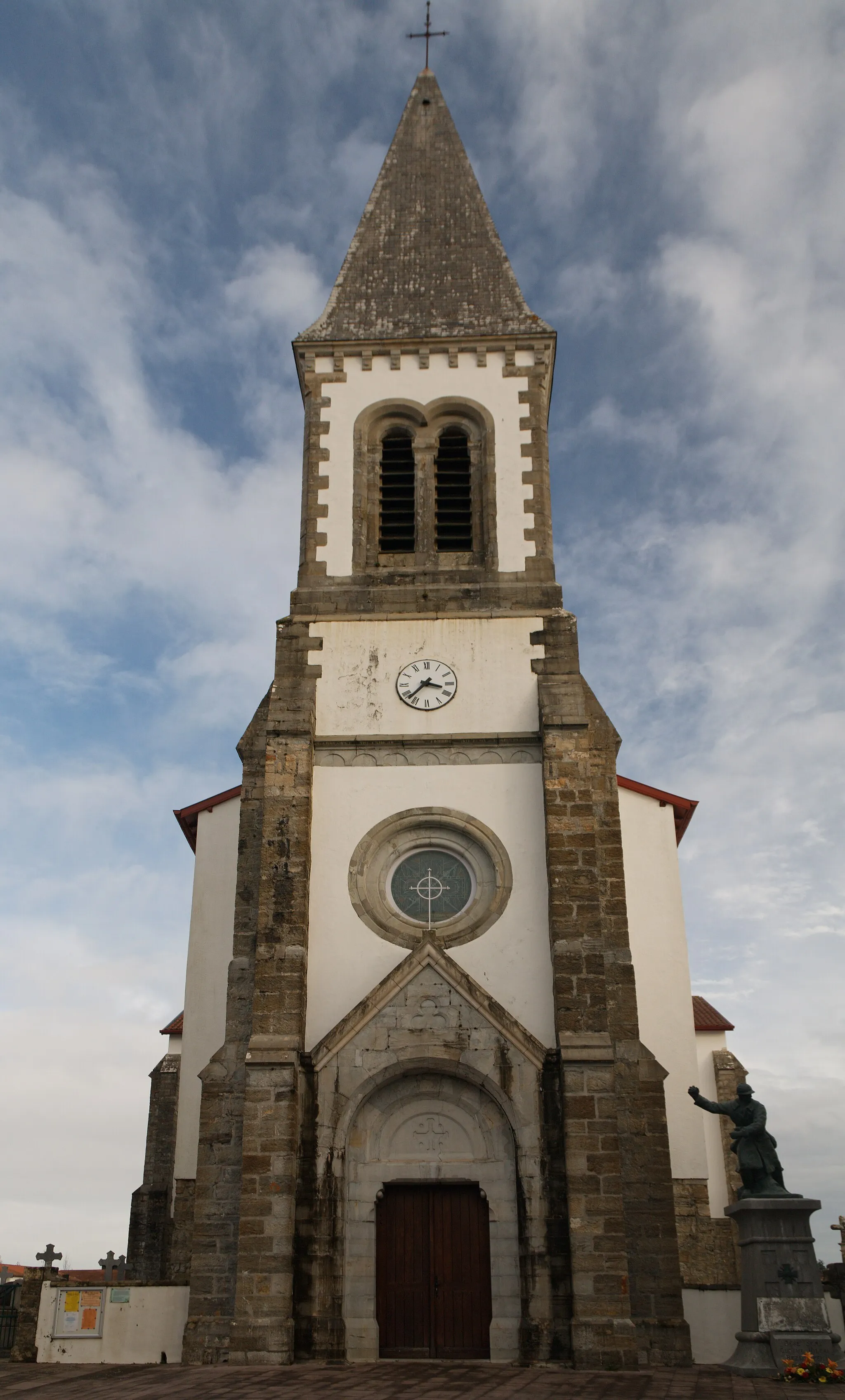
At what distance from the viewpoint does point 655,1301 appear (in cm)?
1319

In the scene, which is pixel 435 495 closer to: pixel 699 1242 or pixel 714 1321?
pixel 699 1242

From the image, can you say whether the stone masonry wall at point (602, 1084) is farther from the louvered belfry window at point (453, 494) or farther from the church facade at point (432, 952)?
the louvered belfry window at point (453, 494)

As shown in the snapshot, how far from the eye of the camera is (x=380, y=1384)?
433 inches

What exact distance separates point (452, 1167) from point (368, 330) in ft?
44.0

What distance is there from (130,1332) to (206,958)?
223 inches

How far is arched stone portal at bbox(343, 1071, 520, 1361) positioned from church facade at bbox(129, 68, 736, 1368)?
0.03 m

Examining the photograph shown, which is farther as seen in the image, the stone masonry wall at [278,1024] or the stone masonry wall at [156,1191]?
the stone masonry wall at [156,1191]

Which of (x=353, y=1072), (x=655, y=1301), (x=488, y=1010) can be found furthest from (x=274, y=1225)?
(x=655, y=1301)

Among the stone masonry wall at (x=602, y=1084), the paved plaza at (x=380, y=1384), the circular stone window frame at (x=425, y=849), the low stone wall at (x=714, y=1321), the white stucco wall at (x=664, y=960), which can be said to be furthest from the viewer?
the white stucco wall at (x=664, y=960)

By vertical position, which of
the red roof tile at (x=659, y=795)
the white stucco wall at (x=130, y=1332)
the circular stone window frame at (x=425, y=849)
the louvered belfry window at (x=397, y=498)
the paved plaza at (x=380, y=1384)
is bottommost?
the paved plaza at (x=380, y=1384)

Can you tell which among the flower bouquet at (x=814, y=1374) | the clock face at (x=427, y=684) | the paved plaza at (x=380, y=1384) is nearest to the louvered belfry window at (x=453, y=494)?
the clock face at (x=427, y=684)

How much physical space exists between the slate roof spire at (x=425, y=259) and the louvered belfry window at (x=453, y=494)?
6.28 feet

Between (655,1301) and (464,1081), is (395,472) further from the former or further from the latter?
(655,1301)

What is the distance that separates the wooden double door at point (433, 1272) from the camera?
43.4 feet
